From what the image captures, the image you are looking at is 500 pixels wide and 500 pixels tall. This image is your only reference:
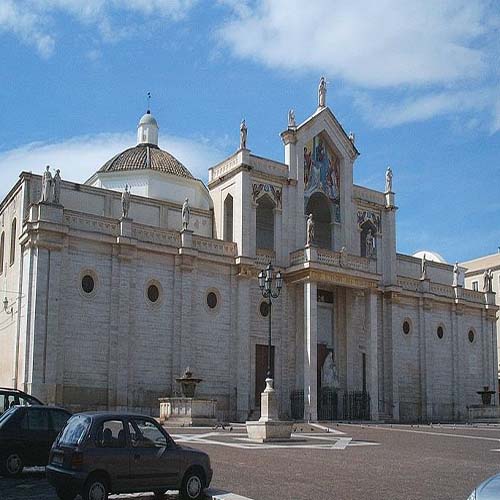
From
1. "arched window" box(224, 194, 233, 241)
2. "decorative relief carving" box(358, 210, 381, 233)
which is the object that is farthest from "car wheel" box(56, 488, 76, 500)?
"decorative relief carving" box(358, 210, 381, 233)

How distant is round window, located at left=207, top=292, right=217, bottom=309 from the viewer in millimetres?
42594

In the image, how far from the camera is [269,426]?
84.2 ft

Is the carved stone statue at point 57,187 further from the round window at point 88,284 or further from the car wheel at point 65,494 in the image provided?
the car wheel at point 65,494

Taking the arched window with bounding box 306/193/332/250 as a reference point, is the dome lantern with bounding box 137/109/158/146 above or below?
above

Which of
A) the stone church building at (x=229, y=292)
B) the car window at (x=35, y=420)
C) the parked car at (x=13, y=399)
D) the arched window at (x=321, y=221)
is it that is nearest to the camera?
the car window at (x=35, y=420)

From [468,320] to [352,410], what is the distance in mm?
15837

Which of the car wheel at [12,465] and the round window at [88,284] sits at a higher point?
the round window at [88,284]

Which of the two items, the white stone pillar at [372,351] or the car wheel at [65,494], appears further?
the white stone pillar at [372,351]

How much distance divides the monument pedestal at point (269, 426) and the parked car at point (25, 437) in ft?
35.3

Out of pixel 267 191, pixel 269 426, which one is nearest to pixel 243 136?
pixel 267 191

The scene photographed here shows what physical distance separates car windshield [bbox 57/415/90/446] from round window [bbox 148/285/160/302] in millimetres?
27869

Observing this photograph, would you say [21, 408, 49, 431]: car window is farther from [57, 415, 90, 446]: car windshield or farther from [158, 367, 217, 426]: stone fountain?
[158, 367, 217, 426]: stone fountain

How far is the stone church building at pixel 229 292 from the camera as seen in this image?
37.4m

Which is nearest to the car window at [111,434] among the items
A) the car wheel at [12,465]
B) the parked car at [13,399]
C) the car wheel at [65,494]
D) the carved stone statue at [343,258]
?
the car wheel at [65,494]
